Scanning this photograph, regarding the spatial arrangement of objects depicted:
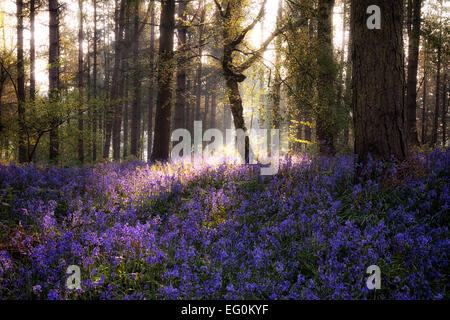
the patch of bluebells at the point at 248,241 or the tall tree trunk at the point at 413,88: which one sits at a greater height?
the tall tree trunk at the point at 413,88

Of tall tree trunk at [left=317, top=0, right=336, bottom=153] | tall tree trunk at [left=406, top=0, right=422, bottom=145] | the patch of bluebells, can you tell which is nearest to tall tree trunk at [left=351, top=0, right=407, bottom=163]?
the patch of bluebells

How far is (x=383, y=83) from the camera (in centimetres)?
448

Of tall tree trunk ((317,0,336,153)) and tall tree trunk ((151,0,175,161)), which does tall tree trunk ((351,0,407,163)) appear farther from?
tall tree trunk ((151,0,175,161))

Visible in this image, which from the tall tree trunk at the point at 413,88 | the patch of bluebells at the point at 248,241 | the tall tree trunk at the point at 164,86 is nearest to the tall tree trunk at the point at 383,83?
the patch of bluebells at the point at 248,241

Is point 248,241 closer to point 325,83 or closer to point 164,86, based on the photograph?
point 325,83

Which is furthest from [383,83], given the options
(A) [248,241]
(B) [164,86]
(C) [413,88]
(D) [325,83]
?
(C) [413,88]

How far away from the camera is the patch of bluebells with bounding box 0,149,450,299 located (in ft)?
8.29

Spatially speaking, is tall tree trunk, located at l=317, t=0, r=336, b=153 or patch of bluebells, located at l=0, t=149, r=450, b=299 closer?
patch of bluebells, located at l=0, t=149, r=450, b=299

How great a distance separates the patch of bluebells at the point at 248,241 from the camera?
2525mm

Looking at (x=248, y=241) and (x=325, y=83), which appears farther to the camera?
(x=325, y=83)

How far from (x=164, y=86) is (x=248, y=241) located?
299 inches

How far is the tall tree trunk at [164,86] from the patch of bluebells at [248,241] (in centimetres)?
484

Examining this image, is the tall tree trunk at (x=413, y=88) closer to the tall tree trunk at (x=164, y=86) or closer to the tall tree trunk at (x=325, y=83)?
the tall tree trunk at (x=325, y=83)

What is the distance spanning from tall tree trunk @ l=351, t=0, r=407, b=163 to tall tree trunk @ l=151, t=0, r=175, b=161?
5908mm
